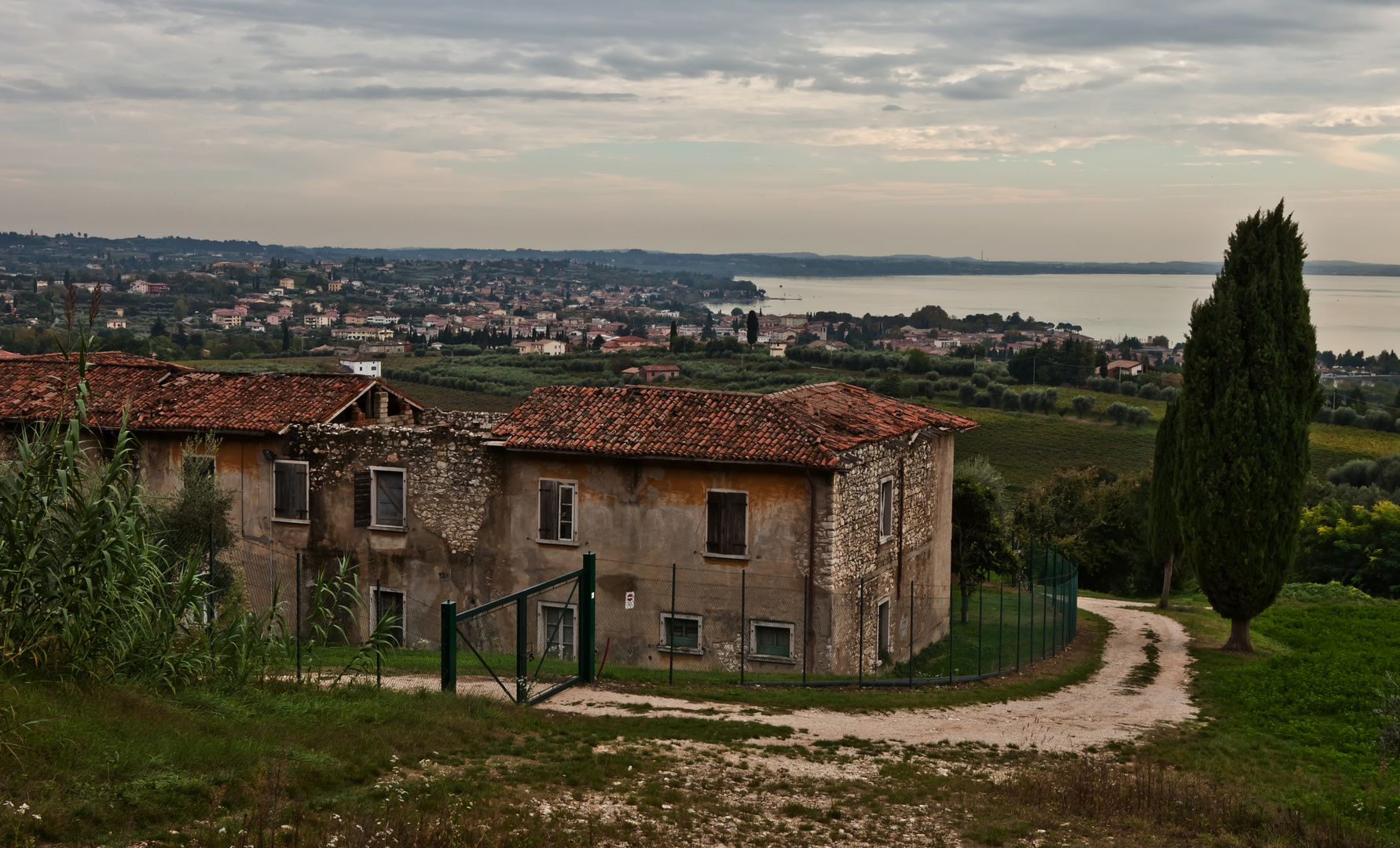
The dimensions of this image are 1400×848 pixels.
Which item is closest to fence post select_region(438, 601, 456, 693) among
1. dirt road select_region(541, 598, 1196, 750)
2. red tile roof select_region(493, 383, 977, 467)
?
dirt road select_region(541, 598, 1196, 750)

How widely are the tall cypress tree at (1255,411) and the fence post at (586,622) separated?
1369 centimetres

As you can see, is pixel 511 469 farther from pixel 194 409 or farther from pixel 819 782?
pixel 819 782

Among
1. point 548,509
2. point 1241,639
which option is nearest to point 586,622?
point 548,509

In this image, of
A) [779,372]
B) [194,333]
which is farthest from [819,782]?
[194,333]

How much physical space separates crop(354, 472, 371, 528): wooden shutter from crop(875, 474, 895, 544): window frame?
Result: 11.0 m

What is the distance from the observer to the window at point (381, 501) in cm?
2459

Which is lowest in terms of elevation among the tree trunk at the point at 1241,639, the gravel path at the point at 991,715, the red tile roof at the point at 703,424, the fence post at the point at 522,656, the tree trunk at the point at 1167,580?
the tree trunk at the point at 1167,580

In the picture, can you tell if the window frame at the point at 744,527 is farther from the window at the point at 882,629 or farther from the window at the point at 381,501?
the window at the point at 381,501

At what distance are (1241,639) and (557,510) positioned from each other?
15.0 meters

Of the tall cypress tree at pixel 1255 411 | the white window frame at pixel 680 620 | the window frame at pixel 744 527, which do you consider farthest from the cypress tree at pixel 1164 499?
the white window frame at pixel 680 620

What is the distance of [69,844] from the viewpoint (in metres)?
7.71

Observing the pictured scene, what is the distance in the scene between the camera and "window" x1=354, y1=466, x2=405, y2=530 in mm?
24594

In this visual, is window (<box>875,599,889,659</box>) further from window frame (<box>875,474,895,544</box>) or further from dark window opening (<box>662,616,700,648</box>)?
dark window opening (<box>662,616,700,648</box>)

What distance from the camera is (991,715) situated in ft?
58.4
